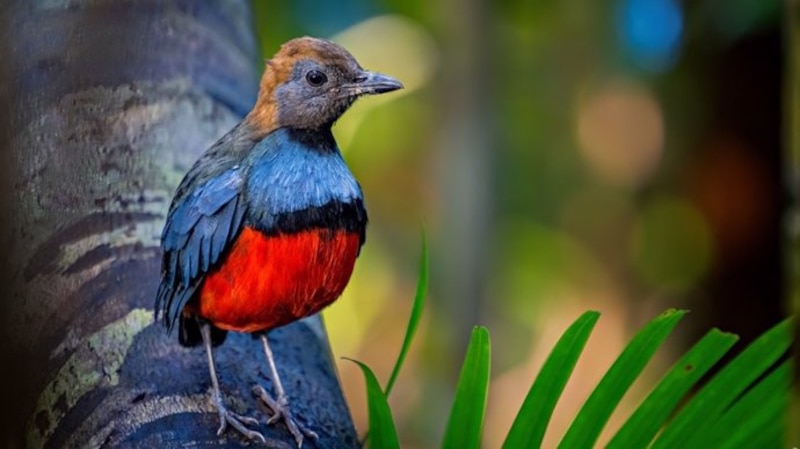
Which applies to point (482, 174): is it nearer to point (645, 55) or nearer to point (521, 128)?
point (645, 55)

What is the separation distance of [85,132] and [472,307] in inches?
96.9

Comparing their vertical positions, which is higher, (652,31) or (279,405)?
(652,31)

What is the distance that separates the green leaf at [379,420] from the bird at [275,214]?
0.36 ft

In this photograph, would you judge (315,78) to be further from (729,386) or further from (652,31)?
(652,31)

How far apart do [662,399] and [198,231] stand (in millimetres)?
497

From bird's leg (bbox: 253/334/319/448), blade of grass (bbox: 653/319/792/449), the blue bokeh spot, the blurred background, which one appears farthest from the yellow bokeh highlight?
bird's leg (bbox: 253/334/319/448)

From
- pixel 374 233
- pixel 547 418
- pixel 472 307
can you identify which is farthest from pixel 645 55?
pixel 547 418

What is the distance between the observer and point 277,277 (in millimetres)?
1051

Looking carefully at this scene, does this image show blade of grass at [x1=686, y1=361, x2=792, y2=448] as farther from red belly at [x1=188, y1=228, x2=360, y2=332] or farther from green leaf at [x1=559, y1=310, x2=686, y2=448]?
red belly at [x1=188, y1=228, x2=360, y2=332]

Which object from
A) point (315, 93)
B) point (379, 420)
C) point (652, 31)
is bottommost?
point (379, 420)

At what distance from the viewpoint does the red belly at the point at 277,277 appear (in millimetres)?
1045

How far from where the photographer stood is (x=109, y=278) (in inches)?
45.3

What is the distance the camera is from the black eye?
1.06 m

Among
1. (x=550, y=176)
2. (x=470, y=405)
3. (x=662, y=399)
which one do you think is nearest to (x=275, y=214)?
(x=470, y=405)
